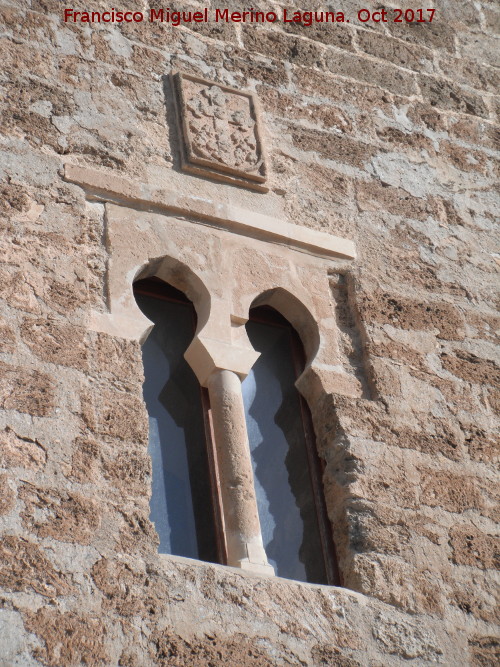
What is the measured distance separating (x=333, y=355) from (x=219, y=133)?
96cm

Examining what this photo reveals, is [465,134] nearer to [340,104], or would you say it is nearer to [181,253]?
[340,104]

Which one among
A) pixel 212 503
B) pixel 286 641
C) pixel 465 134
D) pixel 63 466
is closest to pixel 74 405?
pixel 63 466

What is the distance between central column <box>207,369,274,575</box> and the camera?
3678 mm

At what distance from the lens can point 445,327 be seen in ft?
14.9

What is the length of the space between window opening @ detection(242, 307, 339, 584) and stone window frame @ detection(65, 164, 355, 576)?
0.08 meters

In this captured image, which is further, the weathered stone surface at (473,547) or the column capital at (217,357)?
the column capital at (217,357)

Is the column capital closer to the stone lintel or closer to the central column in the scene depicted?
the central column

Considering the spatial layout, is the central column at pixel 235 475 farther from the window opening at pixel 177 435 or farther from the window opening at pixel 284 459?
the window opening at pixel 284 459

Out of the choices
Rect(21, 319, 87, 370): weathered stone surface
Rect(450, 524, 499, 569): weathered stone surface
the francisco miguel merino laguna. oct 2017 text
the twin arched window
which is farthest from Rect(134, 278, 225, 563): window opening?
the francisco miguel merino laguna. oct 2017 text

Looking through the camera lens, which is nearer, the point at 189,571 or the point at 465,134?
the point at 189,571

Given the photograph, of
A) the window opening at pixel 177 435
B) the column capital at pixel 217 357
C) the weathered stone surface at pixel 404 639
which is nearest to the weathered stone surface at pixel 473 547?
the weathered stone surface at pixel 404 639

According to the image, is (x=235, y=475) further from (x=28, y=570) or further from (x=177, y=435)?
(x=28, y=570)

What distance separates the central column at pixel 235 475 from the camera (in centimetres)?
368

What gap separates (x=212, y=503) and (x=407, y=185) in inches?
67.3
